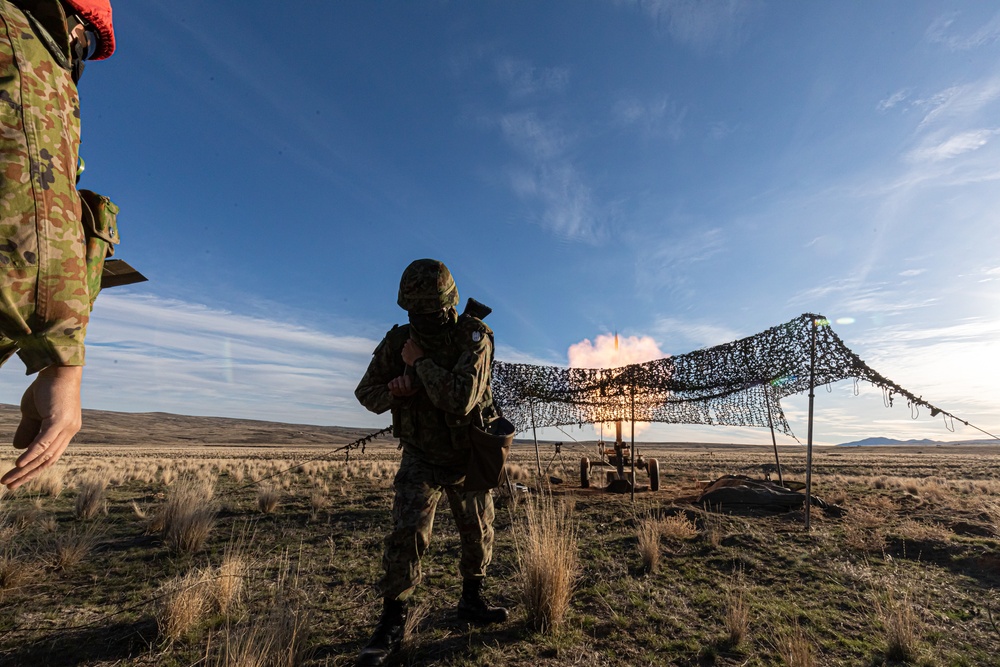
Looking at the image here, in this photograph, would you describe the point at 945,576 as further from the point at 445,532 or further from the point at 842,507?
the point at 445,532

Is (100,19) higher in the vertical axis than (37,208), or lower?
higher

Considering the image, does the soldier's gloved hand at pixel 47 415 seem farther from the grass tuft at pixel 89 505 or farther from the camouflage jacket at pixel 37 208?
the grass tuft at pixel 89 505

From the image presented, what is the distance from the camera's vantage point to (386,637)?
124 inches

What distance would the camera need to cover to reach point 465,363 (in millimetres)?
3404

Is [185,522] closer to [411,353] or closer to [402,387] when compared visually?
[402,387]

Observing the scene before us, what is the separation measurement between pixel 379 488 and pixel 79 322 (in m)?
11.3

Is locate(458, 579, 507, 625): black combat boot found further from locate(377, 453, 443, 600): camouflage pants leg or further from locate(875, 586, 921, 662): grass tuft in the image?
locate(875, 586, 921, 662): grass tuft

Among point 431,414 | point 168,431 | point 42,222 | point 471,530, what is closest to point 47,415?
point 42,222

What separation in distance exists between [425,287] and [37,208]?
2567mm

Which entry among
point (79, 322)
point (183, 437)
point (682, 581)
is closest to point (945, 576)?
point (682, 581)

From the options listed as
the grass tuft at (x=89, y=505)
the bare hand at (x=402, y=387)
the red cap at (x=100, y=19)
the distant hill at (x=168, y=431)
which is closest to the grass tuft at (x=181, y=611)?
the bare hand at (x=402, y=387)

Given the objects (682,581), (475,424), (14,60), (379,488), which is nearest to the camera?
(14,60)

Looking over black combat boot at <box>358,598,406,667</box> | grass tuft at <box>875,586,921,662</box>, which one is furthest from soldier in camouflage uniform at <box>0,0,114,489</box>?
grass tuft at <box>875,586,921,662</box>

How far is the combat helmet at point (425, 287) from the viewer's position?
3576 millimetres
